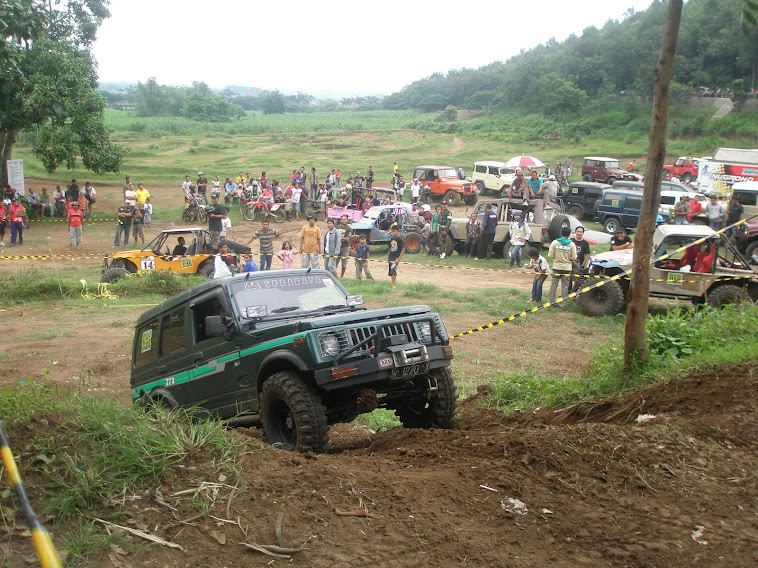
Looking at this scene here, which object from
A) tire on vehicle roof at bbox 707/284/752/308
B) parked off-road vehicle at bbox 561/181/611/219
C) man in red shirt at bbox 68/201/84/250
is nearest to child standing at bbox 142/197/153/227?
man in red shirt at bbox 68/201/84/250

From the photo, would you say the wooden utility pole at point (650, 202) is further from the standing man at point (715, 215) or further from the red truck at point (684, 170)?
the red truck at point (684, 170)

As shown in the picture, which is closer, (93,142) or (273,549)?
(273,549)

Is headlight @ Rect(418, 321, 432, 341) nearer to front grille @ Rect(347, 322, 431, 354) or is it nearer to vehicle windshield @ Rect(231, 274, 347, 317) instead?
front grille @ Rect(347, 322, 431, 354)

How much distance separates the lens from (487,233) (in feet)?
67.9

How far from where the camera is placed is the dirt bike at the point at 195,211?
2895 centimetres

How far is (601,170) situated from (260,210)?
19.8 metres

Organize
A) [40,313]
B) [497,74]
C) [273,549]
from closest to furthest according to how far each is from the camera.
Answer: [273,549] → [40,313] → [497,74]

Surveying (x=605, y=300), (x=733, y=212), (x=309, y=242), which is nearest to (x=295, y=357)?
(x=605, y=300)

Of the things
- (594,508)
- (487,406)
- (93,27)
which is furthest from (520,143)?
(594,508)

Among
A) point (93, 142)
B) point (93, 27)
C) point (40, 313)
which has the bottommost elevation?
point (40, 313)

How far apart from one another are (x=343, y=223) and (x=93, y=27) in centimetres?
2510

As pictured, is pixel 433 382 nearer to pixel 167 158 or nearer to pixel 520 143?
pixel 167 158

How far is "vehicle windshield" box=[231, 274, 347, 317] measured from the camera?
667 cm

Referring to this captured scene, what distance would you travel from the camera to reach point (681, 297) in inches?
517
